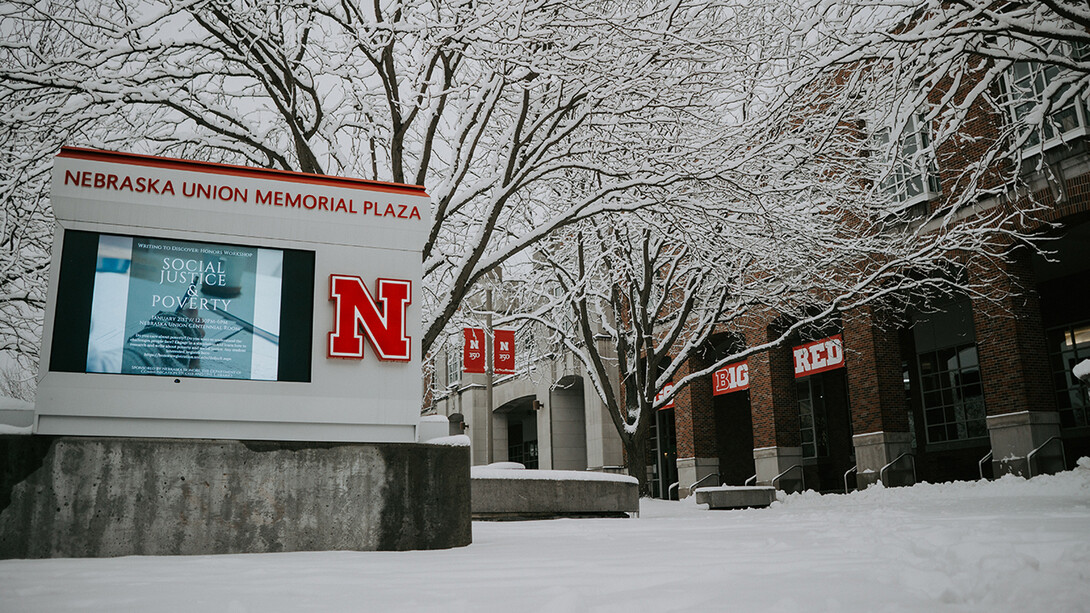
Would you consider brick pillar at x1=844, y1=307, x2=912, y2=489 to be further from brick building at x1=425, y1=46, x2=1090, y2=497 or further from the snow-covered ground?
the snow-covered ground

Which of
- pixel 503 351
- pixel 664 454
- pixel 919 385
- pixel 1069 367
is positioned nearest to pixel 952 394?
pixel 919 385

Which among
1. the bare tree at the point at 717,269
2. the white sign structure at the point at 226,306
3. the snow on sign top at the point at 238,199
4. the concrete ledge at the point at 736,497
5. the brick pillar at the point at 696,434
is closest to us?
the white sign structure at the point at 226,306

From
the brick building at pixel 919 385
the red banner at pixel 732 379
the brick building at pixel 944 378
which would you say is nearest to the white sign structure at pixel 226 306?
the brick building at pixel 944 378

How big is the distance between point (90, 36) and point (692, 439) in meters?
22.8

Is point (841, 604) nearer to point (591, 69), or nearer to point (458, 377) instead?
point (591, 69)

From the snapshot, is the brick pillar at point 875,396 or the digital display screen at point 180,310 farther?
the brick pillar at point 875,396

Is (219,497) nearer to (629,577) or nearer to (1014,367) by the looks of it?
(629,577)

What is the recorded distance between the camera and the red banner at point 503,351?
2017cm

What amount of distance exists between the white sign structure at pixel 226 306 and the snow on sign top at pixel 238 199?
1 centimetres

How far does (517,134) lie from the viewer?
35.5 ft

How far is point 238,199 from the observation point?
278 inches

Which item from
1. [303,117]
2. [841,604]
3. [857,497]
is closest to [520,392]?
[857,497]

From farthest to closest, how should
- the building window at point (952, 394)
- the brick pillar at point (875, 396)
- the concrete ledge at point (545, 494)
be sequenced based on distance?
the building window at point (952, 394) < the brick pillar at point (875, 396) < the concrete ledge at point (545, 494)

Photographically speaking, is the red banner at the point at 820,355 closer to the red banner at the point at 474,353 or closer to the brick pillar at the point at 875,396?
the brick pillar at the point at 875,396
